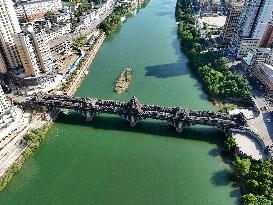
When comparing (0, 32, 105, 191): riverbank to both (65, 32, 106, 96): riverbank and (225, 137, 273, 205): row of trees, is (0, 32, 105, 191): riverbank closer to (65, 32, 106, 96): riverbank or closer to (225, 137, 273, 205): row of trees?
(65, 32, 106, 96): riverbank

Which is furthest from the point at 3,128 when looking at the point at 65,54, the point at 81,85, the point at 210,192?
the point at 210,192

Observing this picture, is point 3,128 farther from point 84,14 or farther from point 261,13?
point 261,13

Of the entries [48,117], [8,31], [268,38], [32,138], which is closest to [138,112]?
[48,117]

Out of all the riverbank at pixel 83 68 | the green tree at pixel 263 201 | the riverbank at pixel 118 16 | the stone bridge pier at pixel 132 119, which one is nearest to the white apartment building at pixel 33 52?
the riverbank at pixel 83 68

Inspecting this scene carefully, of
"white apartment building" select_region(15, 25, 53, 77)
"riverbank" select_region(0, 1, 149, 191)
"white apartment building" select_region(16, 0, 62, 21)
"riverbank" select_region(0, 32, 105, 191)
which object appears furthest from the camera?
"white apartment building" select_region(16, 0, 62, 21)

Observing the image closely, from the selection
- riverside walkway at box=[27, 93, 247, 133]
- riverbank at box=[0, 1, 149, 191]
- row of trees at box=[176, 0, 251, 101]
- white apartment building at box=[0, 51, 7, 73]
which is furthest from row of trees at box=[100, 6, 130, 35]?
riverside walkway at box=[27, 93, 247, 133]

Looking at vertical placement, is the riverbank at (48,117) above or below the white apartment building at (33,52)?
below

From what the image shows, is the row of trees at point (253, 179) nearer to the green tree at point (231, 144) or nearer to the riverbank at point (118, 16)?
the green tree at point (231, 144)

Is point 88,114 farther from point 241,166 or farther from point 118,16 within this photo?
point 118,16
